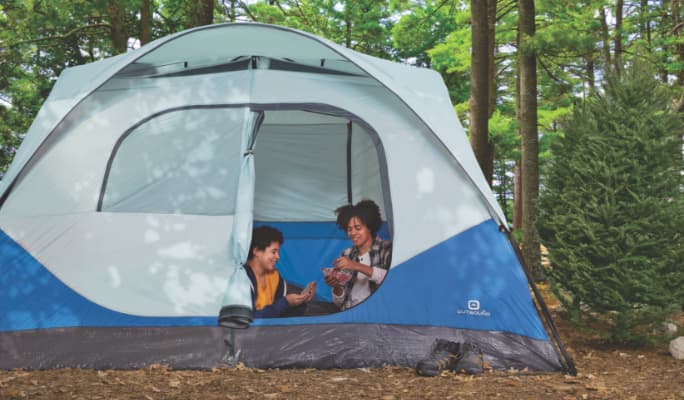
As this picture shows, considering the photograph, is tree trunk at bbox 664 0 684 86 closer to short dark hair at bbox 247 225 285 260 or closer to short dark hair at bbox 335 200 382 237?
short dark hair at bbox 335 200 382 237

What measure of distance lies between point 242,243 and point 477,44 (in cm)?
515

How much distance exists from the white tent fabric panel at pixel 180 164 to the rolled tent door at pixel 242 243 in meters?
0.11

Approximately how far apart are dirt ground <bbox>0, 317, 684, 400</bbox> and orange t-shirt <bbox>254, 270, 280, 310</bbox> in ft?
2.46

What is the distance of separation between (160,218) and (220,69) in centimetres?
119

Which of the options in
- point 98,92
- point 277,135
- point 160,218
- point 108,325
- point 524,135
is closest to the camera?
point 108,325

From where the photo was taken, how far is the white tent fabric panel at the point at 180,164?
4039 millimetres

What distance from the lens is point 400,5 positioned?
15125 millimetres

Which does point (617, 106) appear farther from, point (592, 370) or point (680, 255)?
point (592, 370)

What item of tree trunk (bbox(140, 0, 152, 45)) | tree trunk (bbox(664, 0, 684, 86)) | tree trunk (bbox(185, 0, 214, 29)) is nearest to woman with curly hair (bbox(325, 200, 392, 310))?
tree trunk (bbox(185, 0, 214, 29))

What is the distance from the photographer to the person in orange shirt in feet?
13.6

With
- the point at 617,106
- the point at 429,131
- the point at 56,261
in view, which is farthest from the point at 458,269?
the point at 56,261

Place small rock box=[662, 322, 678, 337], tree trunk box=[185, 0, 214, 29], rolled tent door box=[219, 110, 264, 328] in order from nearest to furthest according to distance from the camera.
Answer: rolled tent door box=[219, 110, 264, 328], small rock box=[662, 322, 678, 337], tree trunk box=[185, 0, 214, 29]

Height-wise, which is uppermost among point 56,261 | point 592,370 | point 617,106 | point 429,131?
point 617,106

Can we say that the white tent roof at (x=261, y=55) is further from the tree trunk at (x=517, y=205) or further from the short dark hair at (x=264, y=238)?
the tree trunk at (x=517, y=205)
